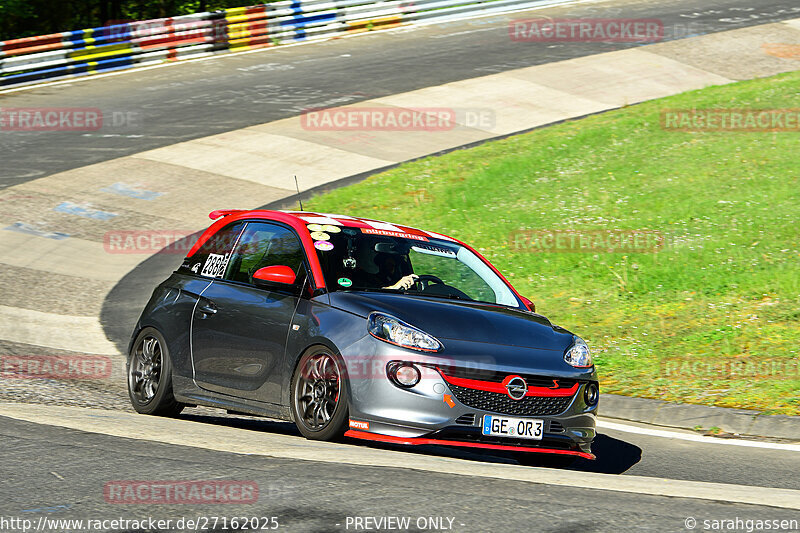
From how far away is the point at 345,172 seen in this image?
1922cm

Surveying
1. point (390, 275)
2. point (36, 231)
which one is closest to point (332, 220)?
point (390, 275)

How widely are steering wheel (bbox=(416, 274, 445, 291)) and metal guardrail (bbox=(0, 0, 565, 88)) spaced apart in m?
20.4

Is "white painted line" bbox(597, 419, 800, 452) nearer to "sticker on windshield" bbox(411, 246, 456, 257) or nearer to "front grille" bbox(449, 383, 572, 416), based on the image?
"front grille" bbox(449, 383, 572, 416)

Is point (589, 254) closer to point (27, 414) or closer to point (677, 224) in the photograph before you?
point (677, 224)

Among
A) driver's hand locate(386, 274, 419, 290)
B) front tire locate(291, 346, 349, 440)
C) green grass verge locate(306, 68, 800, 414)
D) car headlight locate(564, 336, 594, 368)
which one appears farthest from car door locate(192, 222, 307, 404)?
green grass verge locate(306, 68, 800, 414)

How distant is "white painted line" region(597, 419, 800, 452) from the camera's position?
791 cm

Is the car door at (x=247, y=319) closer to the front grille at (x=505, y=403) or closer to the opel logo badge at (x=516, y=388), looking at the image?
the front grille at (x=505, y=403)

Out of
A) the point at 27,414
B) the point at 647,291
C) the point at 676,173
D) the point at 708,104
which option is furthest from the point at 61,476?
the point at 708,104

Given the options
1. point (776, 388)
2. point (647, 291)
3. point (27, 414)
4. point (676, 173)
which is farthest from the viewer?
point (676, 173)

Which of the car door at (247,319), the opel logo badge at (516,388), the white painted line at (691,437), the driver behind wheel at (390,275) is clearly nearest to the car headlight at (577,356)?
the opel logo badge at (516,388)

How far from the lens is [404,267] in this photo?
7.70 meters

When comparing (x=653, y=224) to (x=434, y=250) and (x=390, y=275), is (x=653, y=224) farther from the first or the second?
(x=390, y=275)

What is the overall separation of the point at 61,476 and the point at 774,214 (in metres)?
10.5

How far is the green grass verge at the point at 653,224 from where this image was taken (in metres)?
9.84
